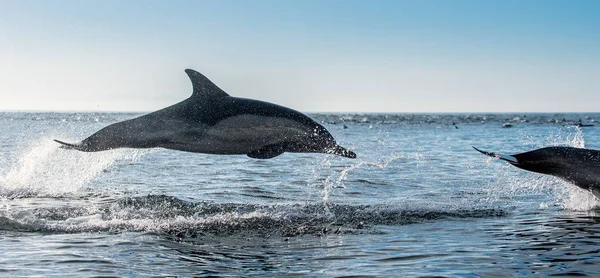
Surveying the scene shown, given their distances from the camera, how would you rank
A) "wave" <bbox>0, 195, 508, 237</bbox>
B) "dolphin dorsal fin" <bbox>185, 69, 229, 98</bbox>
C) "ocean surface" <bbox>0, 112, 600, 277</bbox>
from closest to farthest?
"ocean surface" <bbox>0, 112, 600, 277</bbox>, "dolphin dorsal fin" <bbox>185, 69, 229, 98</bbox>, "wave" <bbox>0, 195, 508, 237</bbox>

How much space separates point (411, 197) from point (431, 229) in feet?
17.7

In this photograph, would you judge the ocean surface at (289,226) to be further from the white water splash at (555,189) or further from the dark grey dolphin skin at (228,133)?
the dark grey dolphin skin at (228,133)

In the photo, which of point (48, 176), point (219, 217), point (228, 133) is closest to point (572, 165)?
point (228, 133)

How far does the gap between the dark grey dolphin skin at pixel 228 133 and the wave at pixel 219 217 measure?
1.38m

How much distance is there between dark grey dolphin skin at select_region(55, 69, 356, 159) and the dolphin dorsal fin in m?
0.33

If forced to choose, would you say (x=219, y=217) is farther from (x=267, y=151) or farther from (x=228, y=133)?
(x=267, y=151)

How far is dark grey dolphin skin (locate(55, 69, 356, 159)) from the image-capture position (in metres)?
11.4

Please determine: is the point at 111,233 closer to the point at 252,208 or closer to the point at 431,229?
the point at 252,208

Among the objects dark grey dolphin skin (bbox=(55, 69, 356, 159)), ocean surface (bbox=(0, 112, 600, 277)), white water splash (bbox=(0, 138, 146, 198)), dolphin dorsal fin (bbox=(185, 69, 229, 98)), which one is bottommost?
ocean surface (bbox=(0, 112, 600, 277))

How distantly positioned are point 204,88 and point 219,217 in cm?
254

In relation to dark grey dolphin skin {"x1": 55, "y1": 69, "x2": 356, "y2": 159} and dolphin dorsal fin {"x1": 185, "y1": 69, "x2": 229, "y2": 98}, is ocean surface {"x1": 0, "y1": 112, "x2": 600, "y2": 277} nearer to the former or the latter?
dark grey dolphin skin {"x1": 55, "y1": 69, "x2": 356, "y2": 159}

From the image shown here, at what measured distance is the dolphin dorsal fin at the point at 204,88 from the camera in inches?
473

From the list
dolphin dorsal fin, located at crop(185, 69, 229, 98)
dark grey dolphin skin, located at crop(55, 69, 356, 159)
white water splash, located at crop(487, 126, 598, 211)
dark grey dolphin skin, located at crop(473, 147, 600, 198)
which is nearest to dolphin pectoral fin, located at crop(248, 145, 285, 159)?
dark grey dolphin skin, located at crop(55, 69, 356, 159)

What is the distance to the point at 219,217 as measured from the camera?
13.4 metres
